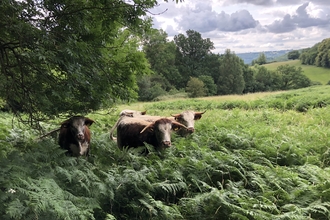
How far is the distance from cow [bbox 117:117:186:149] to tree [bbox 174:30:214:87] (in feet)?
228

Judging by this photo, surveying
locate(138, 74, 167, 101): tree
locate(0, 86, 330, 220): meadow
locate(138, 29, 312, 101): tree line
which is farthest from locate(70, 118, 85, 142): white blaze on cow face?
locate(138, 29, 312, 101): tree line

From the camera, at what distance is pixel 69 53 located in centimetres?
512

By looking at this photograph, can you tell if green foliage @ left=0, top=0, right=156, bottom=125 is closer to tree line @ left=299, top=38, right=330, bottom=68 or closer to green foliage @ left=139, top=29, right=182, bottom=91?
green foliage @ left=139, top=29, right=182, bottom=91

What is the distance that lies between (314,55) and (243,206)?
11243cm

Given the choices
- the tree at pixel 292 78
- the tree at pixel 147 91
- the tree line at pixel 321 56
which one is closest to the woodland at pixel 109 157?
the tree at pixel 147 91

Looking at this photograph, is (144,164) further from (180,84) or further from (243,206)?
(180,84)

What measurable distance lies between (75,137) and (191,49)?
7523 cm

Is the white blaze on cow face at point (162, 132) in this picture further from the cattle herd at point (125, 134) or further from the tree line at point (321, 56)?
the tree line at point (321, 56)

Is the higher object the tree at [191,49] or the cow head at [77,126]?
the tree at [191,49]

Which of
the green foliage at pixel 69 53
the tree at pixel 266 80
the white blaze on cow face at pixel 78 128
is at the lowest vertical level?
the tree at pixel 266 80

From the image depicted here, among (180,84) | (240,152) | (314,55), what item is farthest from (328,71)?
(240,152)

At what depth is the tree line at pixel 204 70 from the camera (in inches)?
2724

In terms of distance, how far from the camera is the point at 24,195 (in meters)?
3.61

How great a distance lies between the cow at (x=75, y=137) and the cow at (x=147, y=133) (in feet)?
4.24
